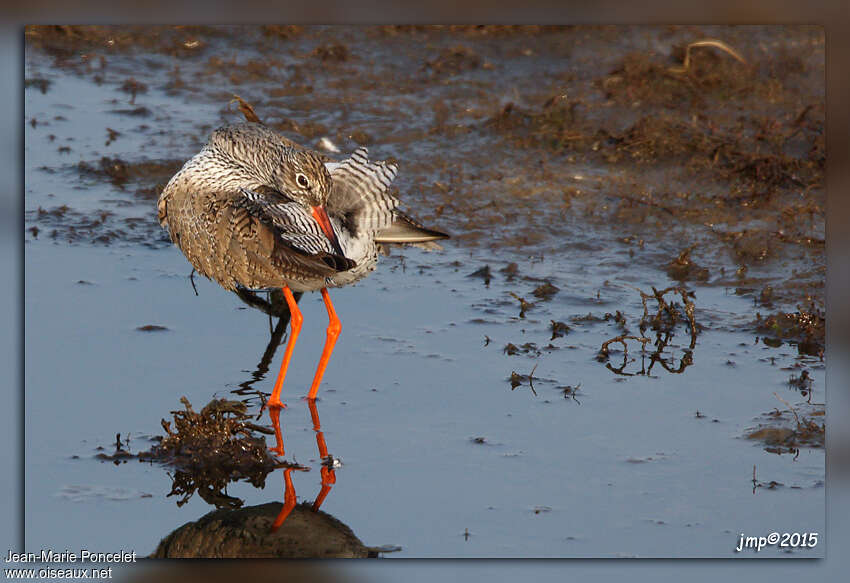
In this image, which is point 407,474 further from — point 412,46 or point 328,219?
point 412,46

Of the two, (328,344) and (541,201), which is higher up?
(541,201)

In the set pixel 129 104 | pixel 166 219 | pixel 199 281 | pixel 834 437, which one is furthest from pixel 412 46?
pixel 834 437

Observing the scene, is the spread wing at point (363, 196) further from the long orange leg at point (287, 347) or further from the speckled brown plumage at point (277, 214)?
the long orange leg at point (287, 347)

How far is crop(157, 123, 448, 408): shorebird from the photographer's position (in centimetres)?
576

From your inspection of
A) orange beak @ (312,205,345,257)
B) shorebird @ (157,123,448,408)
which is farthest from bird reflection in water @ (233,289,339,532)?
orange beak @ (312,205,345,257)

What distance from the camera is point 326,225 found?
231 inches

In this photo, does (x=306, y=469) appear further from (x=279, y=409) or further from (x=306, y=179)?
(x=306, y=179)

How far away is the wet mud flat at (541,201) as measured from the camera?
5.72m

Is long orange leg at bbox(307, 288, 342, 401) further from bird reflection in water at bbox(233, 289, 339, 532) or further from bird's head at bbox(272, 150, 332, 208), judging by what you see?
bird's head at bbox(272, 150, 332, 208)

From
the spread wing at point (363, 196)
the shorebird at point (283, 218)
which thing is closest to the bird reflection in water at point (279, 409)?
the shorebird at point (283, 218)

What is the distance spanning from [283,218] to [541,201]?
2.73 m

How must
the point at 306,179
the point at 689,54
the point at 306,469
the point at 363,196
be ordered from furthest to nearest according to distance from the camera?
the point at 689,54 → the point at 363,196 → the point at 306,179 → the point at 306,469

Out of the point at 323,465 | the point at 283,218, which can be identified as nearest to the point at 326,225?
the point at 283,218

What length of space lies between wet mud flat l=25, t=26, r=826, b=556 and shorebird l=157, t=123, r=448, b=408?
555 mm
